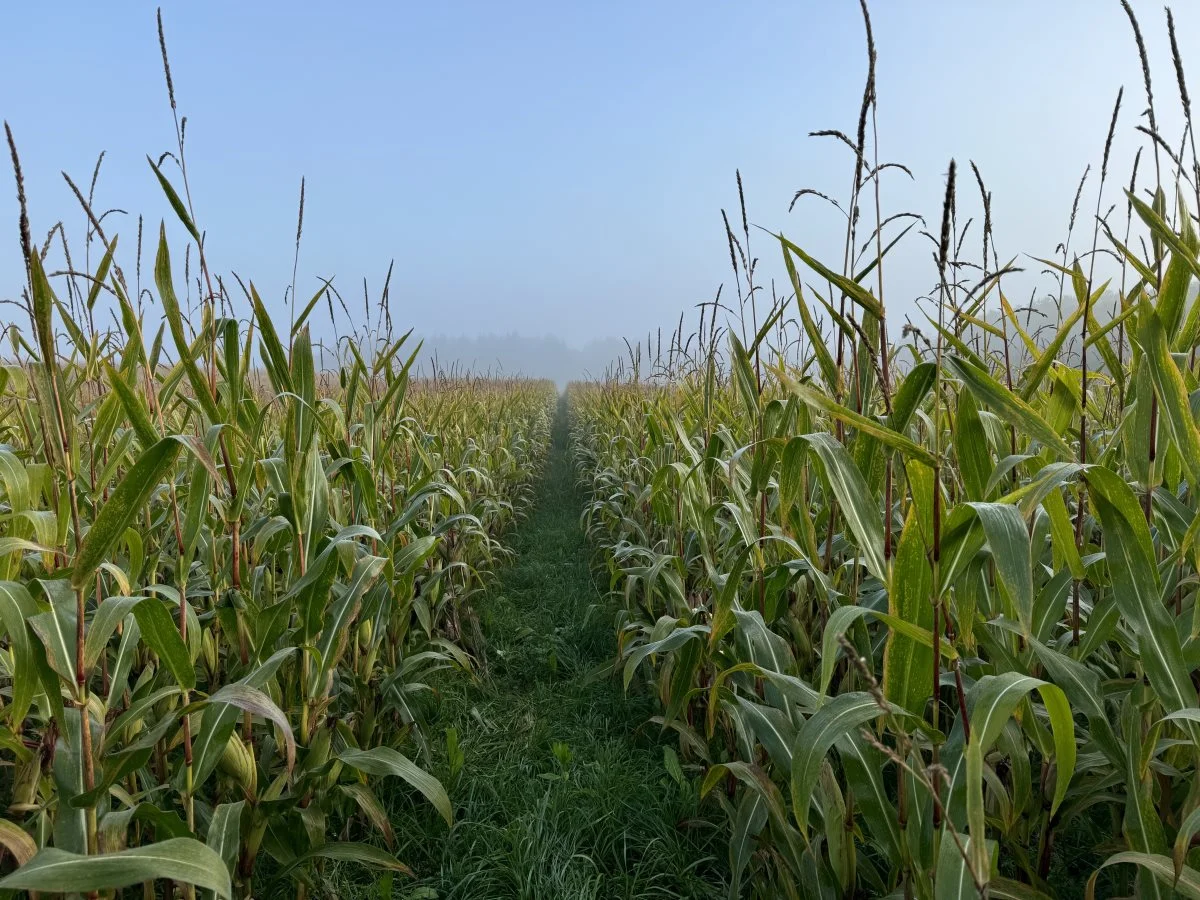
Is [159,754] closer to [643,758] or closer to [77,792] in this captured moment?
[77,792]

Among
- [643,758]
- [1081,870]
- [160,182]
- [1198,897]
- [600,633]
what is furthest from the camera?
[600,633]

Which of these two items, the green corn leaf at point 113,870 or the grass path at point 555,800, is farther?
the grass path at point 555,800

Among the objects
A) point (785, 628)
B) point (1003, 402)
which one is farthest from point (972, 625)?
point (785, 628)

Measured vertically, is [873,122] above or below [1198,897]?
above

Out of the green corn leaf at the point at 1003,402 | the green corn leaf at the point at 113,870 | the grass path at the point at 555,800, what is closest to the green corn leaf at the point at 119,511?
the green corn leaf at the point at 113,870

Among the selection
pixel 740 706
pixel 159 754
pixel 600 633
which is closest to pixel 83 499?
pixel 159 754

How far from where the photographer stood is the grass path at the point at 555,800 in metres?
1.86

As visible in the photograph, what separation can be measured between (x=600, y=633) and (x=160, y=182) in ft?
9.54

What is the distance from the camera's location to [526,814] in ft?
6.91

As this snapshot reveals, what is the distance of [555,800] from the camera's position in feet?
7.18

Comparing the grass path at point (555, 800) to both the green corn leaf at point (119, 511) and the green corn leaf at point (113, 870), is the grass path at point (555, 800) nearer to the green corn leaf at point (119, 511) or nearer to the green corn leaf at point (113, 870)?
the green corn leaf at point (113, 870)

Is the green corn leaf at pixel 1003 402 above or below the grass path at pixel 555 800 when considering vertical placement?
above

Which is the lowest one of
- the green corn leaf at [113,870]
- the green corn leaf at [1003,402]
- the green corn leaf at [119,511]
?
the green corn leaf at [113,870]

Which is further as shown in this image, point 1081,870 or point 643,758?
point 643,758
